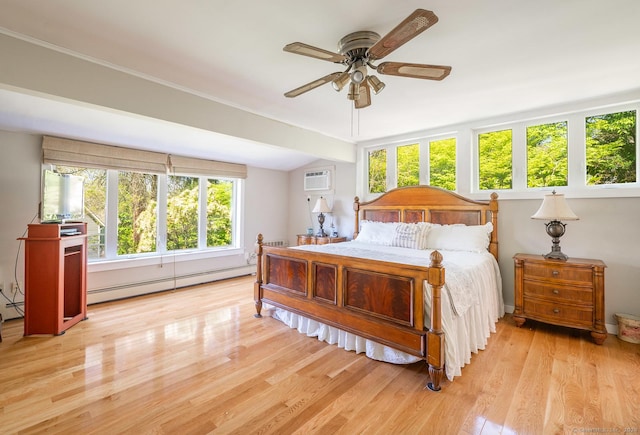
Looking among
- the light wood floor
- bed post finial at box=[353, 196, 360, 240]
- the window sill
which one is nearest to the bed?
the light wood floor

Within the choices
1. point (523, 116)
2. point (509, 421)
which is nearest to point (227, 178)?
point (523, 116)

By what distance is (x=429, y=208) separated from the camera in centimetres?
405

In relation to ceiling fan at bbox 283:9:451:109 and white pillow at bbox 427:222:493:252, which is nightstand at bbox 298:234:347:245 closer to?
white pillow at bbox 427:222:493:252

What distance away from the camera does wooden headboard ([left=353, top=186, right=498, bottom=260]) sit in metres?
3.68

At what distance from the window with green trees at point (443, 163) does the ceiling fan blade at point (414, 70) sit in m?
2.43

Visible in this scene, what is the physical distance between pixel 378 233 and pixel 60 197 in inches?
147

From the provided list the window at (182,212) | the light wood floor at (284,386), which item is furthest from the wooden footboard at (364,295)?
the window at (182,212)

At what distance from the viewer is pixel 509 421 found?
1.70 metres

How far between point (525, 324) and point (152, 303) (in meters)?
4.43

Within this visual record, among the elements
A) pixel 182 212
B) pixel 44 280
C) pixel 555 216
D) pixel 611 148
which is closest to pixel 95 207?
pixel 182 212

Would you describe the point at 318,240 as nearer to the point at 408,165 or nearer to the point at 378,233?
the point at 378,233

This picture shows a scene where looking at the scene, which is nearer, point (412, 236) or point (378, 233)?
point (412, 236)

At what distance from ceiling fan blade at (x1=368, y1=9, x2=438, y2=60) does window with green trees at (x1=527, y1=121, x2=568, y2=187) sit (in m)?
2.80

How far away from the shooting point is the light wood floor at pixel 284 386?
5.53 ft
